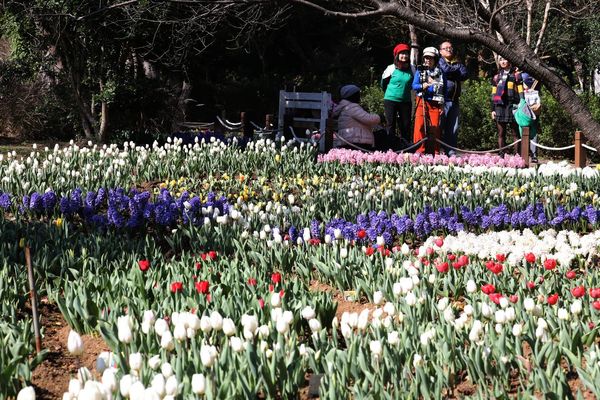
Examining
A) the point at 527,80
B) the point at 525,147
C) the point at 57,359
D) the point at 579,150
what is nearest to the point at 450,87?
the point at 527,80

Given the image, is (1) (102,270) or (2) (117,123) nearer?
(1) (102,270)

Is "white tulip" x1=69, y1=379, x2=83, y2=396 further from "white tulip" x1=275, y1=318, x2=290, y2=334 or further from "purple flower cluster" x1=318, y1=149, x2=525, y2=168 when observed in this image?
"purple flower cluster" x1=318, y1=149, x2=525, y2=168

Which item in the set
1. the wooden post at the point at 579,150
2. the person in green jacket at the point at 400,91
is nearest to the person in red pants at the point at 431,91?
the person in green jacket at the point at 400,91

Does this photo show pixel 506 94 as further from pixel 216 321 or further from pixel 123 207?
pixel 216 321

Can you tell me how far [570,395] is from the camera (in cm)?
277

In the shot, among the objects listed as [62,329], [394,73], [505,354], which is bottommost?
[62,329]

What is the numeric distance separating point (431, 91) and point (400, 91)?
1.82 ft

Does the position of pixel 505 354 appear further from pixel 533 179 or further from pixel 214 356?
pixel 533 179

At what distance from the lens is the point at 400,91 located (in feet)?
40.8

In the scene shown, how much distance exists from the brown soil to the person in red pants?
323 inches

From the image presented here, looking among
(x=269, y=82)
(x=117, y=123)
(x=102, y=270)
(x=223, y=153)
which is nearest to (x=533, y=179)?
(x=223, y=153)

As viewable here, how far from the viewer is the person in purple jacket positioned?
12094 mm

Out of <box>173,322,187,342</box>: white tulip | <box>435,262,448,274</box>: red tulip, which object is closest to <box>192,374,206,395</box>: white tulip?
<box>173,322,187,342</box>: white tulip

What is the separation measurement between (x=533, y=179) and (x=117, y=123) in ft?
30.3
